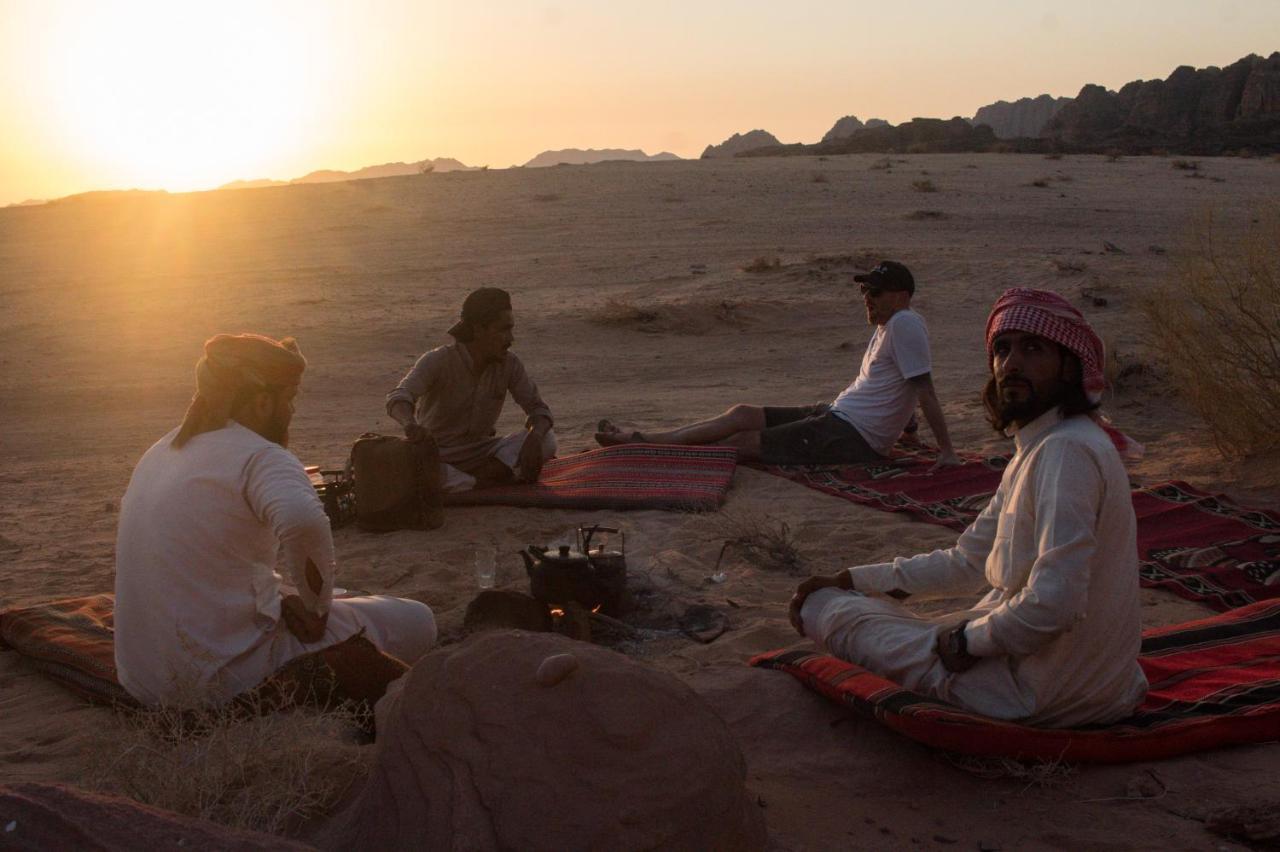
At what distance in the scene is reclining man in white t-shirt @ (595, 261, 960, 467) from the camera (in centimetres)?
758

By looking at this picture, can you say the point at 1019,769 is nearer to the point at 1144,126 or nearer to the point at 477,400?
the point at 477,400

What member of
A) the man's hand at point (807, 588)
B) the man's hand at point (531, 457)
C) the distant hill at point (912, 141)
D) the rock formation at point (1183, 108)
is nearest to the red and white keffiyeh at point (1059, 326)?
the man's hand at point (807, 588)

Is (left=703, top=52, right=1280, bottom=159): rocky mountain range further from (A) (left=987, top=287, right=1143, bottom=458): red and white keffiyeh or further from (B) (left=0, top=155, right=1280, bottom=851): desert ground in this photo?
(A) (left=987, top=287, right=1143, bottom=458): red and white keffiyeh

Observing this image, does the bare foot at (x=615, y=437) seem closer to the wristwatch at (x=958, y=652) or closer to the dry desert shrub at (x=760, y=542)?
the dry desert shrub at (x=760, y=542)

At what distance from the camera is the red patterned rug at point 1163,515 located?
550 cm

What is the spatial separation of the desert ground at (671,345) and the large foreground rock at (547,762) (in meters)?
0.50

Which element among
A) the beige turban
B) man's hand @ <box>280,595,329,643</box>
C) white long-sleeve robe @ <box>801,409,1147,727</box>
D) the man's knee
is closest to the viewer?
white long-sleeve robe @ <box>801,409,1147,727</box>

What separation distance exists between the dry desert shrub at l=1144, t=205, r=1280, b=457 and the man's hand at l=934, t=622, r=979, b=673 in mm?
4815

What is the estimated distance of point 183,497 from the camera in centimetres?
367

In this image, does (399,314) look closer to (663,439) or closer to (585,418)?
(585,418)

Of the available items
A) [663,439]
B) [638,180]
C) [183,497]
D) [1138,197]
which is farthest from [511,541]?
[638,180]

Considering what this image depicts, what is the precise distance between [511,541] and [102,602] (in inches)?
86.4

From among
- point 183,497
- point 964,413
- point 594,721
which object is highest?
point 183,497

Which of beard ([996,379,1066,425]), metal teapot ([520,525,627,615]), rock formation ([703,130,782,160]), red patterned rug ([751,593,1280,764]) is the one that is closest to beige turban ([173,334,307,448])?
metal teapot ([520,525,627,615])
